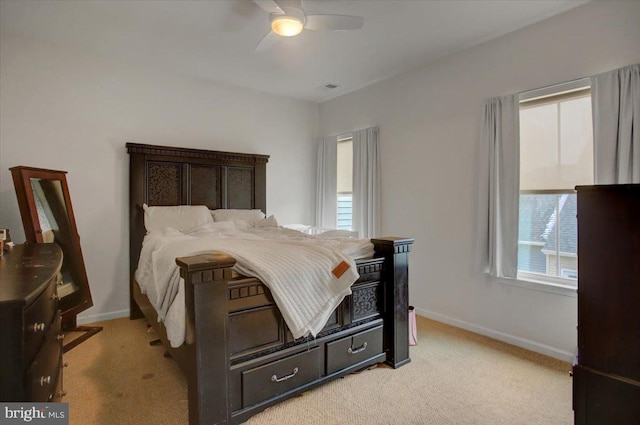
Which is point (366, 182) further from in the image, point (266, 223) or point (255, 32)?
point (255, 32)

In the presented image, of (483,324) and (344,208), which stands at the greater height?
(344,208)

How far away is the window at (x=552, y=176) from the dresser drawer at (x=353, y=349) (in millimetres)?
1514

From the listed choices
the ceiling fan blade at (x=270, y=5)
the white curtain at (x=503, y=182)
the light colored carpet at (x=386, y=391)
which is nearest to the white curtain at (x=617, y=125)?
the white curtain at (x=503, y=182)

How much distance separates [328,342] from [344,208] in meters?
2.80

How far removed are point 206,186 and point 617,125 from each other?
12.9ft

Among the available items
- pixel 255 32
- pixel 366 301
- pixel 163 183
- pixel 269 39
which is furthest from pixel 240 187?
pixel 366 301

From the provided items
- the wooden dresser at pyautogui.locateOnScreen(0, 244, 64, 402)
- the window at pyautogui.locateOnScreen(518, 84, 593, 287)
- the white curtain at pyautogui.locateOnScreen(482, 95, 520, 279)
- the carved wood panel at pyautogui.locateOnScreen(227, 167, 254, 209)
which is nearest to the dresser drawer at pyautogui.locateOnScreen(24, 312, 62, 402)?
the wooden dresser at pyautogui.locateOnScreen(0, 244, 64, 402)

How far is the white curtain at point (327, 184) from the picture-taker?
482 centimetres

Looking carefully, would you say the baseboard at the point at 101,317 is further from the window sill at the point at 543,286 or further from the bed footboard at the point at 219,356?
the window sill at the point at 543,286

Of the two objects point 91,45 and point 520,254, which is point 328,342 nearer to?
point 520,254

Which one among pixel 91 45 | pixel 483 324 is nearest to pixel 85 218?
pixel 91 45

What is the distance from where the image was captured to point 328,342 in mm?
2121

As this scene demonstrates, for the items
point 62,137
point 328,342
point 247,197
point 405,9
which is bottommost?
point 328,342

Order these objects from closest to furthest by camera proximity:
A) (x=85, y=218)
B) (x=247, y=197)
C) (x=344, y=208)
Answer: (x=85, y=218), (x=247, y=197), (x=344, y=208)
